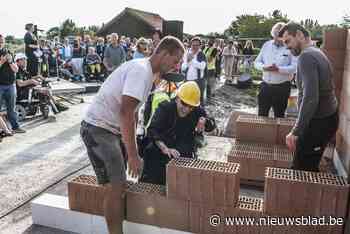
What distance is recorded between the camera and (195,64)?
8375mm

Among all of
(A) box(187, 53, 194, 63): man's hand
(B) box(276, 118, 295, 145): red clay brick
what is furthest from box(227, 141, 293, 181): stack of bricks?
(A) box(187, 53, 194, 63): man's hand

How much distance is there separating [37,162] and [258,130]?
3167 millimetres

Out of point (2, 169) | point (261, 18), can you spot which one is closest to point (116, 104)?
point (2, 169)

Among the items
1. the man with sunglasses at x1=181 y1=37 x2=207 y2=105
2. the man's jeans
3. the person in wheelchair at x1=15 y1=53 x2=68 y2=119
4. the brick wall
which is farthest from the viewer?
the man with sunglasses at x1=181 y1=37 x2=207 y2=105

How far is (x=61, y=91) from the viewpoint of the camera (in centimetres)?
1019

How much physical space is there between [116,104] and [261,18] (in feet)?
120

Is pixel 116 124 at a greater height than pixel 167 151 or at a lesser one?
greater

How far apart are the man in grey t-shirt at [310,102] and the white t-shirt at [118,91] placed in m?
1.25

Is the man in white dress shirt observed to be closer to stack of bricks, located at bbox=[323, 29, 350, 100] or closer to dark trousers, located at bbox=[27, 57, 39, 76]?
stack of bricks, located at bbox=[323, 29, 350, 100]

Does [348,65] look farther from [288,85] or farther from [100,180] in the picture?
[100,180]

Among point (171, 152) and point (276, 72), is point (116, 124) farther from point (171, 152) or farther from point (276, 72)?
point (276, 72)

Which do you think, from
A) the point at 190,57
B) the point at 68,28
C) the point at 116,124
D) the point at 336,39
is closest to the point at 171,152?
the point at 116,124

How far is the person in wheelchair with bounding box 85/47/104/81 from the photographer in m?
14.5
